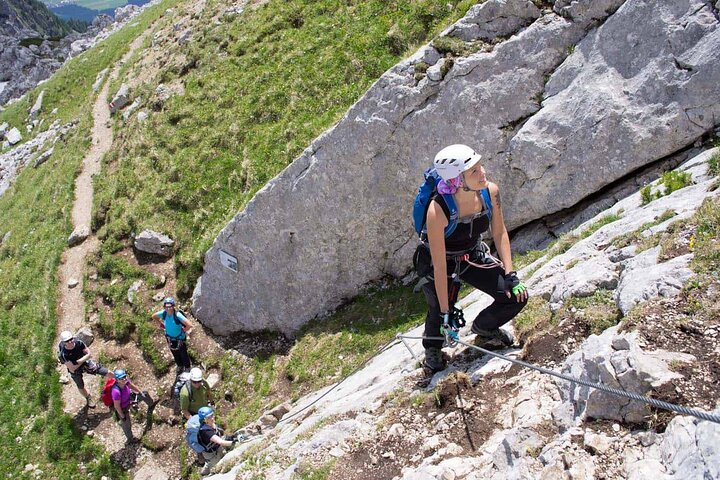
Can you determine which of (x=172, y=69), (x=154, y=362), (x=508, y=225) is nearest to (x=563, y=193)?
(x=508, y=225)

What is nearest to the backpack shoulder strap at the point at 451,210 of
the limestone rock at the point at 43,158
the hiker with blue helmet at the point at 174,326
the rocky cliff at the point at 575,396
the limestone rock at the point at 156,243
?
the rocky cliff at the point at 575,396

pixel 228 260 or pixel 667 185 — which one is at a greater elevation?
pixel 228 260

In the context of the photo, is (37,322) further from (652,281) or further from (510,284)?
(652,281)

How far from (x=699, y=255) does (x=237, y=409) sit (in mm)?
14139

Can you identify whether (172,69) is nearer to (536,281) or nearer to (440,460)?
(536,281)

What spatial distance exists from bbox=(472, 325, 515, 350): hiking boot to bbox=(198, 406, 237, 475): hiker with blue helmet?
313 inches

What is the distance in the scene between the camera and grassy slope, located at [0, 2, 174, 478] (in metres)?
17.2

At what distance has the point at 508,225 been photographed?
14906 millimetres

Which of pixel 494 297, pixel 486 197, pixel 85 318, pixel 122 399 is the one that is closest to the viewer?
pixel 486 197

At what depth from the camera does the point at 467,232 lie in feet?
25.1

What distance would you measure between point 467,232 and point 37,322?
21.5m

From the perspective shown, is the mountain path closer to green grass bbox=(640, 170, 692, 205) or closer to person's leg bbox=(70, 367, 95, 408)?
person's leg bbox=(70, 367, 95, 408)

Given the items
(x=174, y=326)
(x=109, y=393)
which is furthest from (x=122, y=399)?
(x=174, y=326)

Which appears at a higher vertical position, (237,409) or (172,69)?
(172,69)
